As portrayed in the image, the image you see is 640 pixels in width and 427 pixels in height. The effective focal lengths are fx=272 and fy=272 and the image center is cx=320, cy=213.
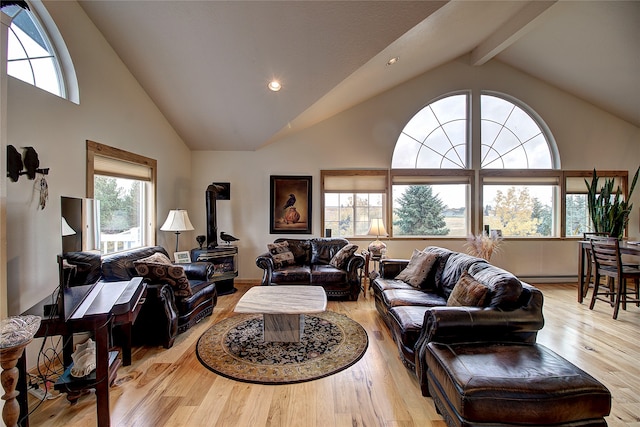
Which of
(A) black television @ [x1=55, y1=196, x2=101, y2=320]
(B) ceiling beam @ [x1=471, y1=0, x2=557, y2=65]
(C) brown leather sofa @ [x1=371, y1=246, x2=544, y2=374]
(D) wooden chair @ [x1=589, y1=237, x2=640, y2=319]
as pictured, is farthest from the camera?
(B) ceiling beam @ [x1=471, y1=0, x2=557, y2=65]

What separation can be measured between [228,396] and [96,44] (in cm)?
388

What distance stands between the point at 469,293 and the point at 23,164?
383cm

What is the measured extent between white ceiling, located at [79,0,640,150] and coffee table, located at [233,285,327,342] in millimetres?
2776

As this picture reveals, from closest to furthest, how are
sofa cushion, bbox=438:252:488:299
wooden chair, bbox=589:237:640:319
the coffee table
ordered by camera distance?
the coffee table < sofa cushion, bbox=438:252:488:299 < wooden chair, bbox=589:237:640:319

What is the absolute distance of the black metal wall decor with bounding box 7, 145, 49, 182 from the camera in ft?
6.99

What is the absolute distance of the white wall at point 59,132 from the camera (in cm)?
219

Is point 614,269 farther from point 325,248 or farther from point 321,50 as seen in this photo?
point 321,50

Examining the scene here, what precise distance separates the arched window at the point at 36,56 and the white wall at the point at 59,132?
104 mm

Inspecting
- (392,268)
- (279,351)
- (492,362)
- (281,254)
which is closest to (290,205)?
(281,254)

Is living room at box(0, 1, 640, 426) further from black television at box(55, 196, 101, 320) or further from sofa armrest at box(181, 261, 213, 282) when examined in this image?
black television at box(55, 196, 101, 320)

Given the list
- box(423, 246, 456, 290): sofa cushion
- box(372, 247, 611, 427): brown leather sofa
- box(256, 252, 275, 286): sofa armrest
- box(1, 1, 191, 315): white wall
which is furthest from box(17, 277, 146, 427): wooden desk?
box(423, 246, 456, 290): sofa cushion

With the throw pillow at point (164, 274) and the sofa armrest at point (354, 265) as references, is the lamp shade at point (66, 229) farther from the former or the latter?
the sofa armrest at point (354, 265)

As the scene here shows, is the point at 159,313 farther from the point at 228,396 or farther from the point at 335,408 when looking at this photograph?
the point at 335,408

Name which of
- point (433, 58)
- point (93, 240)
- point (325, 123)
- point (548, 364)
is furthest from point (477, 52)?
point (93, 240)
